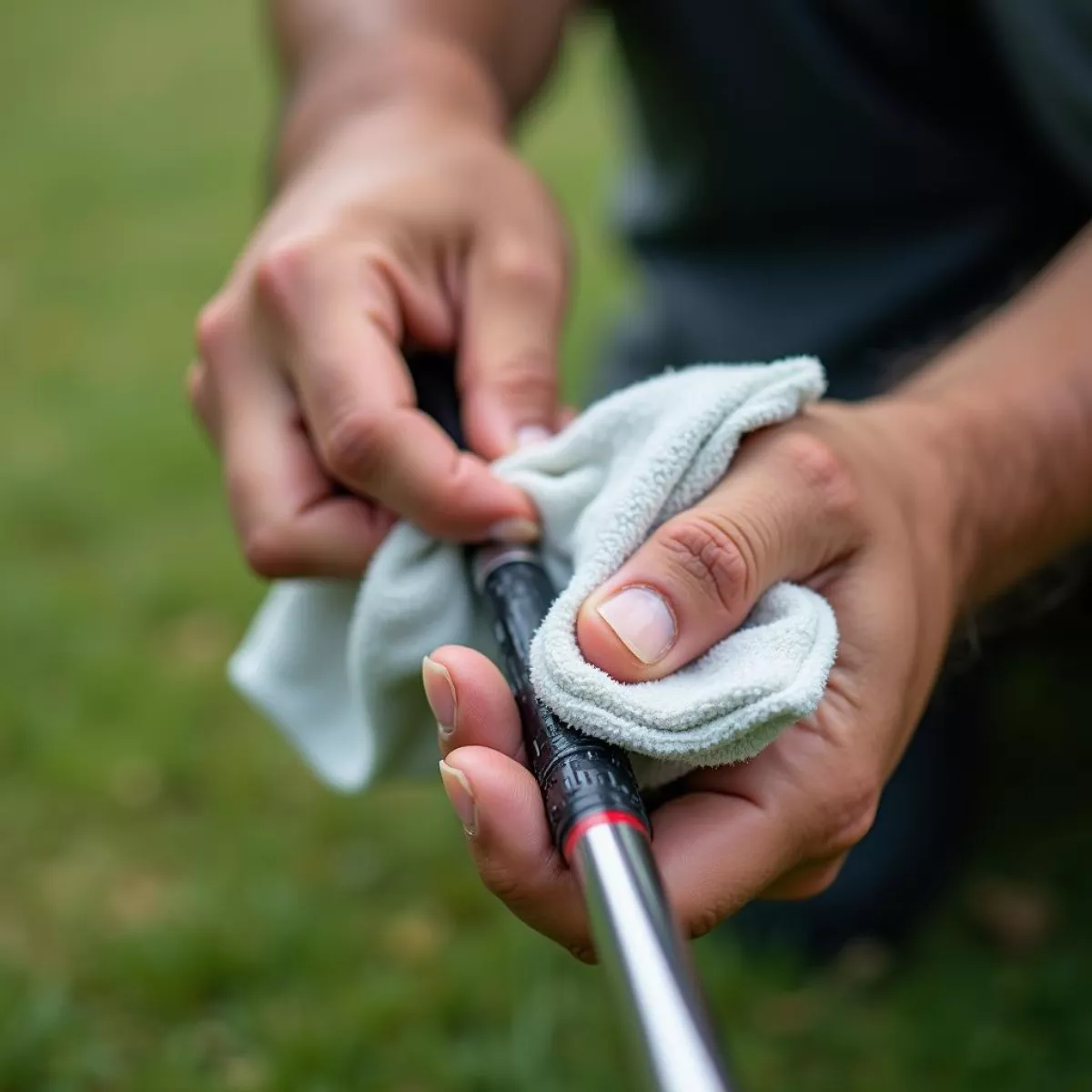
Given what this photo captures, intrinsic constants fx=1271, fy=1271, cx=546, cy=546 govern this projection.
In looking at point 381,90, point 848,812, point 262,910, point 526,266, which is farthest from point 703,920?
point 262,910

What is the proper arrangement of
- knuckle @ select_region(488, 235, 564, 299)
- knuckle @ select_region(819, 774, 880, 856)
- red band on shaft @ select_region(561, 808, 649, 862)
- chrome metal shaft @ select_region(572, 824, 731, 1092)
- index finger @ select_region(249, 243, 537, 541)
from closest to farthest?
chrome metal shaft @ select_region(572, 824, 731, 1092), red band on shaft @ select_region(561, 808, 649, 862), knuckle @ select_region(819, 774, 880, 856), index finger @ select_region(249, 243, 537, 541), knuckle @ select_region(488, 235, 564, 299)

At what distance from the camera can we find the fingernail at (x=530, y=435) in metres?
0.85

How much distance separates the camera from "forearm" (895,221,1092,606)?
0.82 meters

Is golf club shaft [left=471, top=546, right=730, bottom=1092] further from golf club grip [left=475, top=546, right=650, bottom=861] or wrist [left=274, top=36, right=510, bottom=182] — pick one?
wrist [left=274, top=36, right=510, bottom=182]

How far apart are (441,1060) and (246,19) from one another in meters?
4.72

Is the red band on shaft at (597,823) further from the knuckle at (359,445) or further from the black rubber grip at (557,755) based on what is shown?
the knuckle at (359,445)

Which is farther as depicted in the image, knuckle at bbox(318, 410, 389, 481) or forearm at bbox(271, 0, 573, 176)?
forearm at bbox(271, 0, 573, 176)

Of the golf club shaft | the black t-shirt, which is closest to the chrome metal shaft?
the golf club shaft

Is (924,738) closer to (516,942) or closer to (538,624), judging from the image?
(516,942)

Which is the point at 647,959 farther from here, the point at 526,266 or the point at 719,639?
the point at 526,266

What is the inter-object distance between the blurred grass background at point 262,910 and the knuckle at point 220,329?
662 mm

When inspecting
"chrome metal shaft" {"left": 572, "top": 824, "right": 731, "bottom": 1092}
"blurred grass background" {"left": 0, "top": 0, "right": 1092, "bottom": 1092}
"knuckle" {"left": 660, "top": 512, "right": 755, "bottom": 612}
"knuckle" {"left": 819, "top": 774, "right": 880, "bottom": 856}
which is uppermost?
"knuckle" {"left": 660, "top": 512, "right": 755, "bottom": 612}

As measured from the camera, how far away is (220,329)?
93 cm

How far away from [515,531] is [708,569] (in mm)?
181
